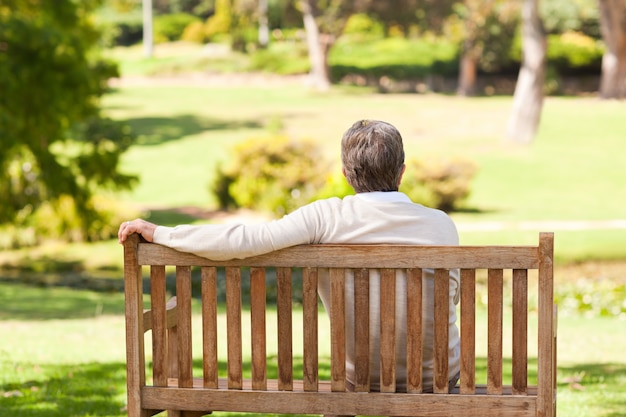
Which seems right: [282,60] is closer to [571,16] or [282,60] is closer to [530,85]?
[571,16]

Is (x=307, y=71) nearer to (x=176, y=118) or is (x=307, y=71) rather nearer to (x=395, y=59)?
(x=395, y=59)

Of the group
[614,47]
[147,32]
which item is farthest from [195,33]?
[614,47]

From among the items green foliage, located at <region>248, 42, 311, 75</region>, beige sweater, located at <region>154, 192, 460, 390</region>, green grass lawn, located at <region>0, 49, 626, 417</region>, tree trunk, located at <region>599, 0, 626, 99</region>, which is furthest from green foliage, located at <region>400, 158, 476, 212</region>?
green foliage, located at <region>248, 42, 311, 75</region>

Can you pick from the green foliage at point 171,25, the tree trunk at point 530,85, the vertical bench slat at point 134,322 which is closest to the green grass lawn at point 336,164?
the tree trunk at point 530,85

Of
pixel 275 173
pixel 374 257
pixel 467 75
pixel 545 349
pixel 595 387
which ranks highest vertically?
pixel 467 75

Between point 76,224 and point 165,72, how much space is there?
83.4 feet

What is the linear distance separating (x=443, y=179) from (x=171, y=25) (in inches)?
1322

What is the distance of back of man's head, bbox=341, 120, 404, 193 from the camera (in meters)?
2.87

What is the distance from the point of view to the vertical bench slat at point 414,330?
2.85 metres

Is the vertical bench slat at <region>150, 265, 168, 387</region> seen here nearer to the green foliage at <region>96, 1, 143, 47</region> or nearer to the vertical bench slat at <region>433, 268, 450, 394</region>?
the vertical bench slat at <region>433, 268, 450, 394</region>

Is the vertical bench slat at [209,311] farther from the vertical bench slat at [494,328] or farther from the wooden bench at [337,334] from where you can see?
the vertical bench slat at [494,328]

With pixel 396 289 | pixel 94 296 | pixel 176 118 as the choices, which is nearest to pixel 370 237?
pixel 396 289

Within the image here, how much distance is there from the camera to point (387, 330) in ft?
9.45

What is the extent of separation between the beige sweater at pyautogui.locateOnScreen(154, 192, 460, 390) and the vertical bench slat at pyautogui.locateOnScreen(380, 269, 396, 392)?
5 centimetres
